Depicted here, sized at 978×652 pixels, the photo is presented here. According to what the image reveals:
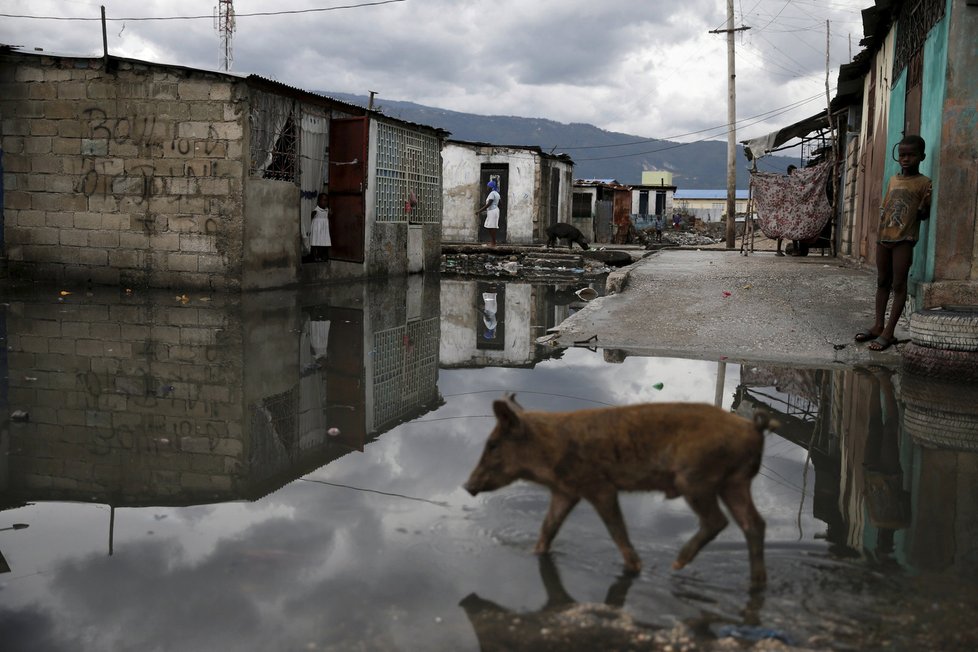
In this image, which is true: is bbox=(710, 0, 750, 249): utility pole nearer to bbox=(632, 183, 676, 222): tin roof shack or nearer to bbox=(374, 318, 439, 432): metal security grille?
bbox=(374, 318, 439, 432): metal security grille

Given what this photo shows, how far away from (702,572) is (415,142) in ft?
59.3

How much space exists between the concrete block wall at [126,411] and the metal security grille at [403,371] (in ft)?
3.39

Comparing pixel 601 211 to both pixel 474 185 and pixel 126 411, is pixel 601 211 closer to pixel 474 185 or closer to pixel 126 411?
pixel 474 185

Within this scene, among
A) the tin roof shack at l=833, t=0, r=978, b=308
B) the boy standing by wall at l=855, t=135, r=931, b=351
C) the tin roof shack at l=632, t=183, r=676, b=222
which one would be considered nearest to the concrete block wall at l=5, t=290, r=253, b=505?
the boy standing by wall at l=855, t=135, r=931, b=351

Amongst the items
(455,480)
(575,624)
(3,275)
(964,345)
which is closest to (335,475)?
(455,480)

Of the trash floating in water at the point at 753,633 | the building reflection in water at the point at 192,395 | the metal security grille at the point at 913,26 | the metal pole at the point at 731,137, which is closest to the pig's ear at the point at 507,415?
the trash floating in water at the point at 753,633

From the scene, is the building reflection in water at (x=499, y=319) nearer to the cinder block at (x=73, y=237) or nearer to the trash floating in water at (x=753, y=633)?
the trash floating in water at (x=753, y=633)

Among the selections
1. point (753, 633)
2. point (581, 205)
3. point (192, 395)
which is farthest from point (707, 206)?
point (753, 633)

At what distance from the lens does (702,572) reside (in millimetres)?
3213

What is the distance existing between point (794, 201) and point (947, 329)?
38.9 feet

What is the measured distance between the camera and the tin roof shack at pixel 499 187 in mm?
29797

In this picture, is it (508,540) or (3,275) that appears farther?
(3,275)

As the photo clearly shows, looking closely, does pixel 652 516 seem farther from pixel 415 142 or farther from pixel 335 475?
pixel 415 142

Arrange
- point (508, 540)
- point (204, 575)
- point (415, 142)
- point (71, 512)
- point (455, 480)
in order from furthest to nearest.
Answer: point (415, 142) → point (455, 480) → point (71, 512) → point (508, 540) → point (204, 575)
